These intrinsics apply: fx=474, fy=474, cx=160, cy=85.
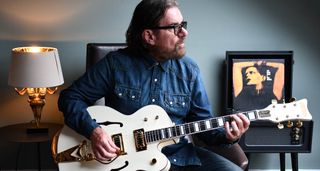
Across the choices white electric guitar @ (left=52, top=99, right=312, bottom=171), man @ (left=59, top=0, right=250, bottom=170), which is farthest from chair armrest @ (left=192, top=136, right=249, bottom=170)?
white electric guitar @ (left=52, top=99, right=312, bottom=171)

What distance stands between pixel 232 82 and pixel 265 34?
36cm

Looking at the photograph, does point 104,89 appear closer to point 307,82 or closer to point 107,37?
point 107,37

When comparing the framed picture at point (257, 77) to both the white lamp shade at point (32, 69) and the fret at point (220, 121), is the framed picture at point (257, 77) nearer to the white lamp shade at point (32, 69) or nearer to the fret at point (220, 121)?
the fret at point (220, 121)

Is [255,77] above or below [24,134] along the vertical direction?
above

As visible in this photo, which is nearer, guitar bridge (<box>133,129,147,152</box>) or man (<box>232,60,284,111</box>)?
guitar bridge (<box>133,129,147,152</box>)

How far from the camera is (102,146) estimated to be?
1723 mm

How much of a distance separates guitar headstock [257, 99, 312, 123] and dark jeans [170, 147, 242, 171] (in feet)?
0.76

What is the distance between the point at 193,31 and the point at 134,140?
1064 mm

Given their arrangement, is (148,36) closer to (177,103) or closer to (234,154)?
(177,103)

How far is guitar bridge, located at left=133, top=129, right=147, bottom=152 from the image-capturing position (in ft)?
5.87

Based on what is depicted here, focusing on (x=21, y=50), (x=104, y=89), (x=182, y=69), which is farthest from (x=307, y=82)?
(x=21, y=50)

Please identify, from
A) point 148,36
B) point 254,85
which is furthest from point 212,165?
point 254,85

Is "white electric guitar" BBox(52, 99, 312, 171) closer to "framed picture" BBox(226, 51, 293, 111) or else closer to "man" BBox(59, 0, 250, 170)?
"man" BBox(59, 0, 250, 170)

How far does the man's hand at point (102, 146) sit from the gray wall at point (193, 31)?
39.9 inches
